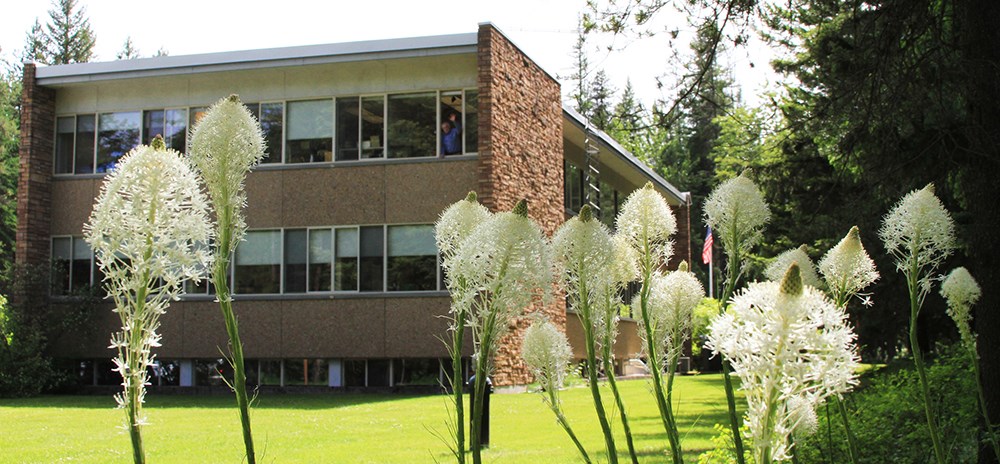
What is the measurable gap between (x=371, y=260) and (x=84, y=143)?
868cm

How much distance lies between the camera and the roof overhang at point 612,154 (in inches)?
1036

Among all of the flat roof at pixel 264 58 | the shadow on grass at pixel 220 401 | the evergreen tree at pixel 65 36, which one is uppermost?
the evergreen tree at pixel 65 36

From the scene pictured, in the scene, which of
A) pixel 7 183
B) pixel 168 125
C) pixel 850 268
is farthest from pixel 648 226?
pixel 7 183

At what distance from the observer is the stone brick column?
77.6 ft

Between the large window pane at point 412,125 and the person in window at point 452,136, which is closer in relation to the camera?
the person in window at point 452,136

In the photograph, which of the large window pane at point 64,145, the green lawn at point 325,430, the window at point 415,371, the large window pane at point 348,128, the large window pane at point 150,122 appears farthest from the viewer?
the large window pane at point 64,145

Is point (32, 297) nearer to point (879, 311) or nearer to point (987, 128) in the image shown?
point (879, 311)

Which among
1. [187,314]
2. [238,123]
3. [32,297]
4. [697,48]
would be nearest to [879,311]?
[697,48]

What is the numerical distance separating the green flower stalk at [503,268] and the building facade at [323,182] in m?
17.3

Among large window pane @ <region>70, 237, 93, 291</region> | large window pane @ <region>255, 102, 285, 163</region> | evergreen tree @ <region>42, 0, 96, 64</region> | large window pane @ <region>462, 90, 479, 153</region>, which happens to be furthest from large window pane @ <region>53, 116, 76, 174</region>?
evergreen tree @ <region>42, 0, 96, 64</region>

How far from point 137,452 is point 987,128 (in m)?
7.02

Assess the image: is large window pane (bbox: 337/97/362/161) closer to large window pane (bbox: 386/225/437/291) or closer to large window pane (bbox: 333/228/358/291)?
large window pane (bbox: 333/228/358/291)

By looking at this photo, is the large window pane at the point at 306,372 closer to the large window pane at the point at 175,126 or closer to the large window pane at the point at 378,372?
the large window pane at the point at 378,372

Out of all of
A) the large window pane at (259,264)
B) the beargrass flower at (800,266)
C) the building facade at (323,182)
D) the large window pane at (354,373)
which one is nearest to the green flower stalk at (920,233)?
the beargrass flower at (800,266)
